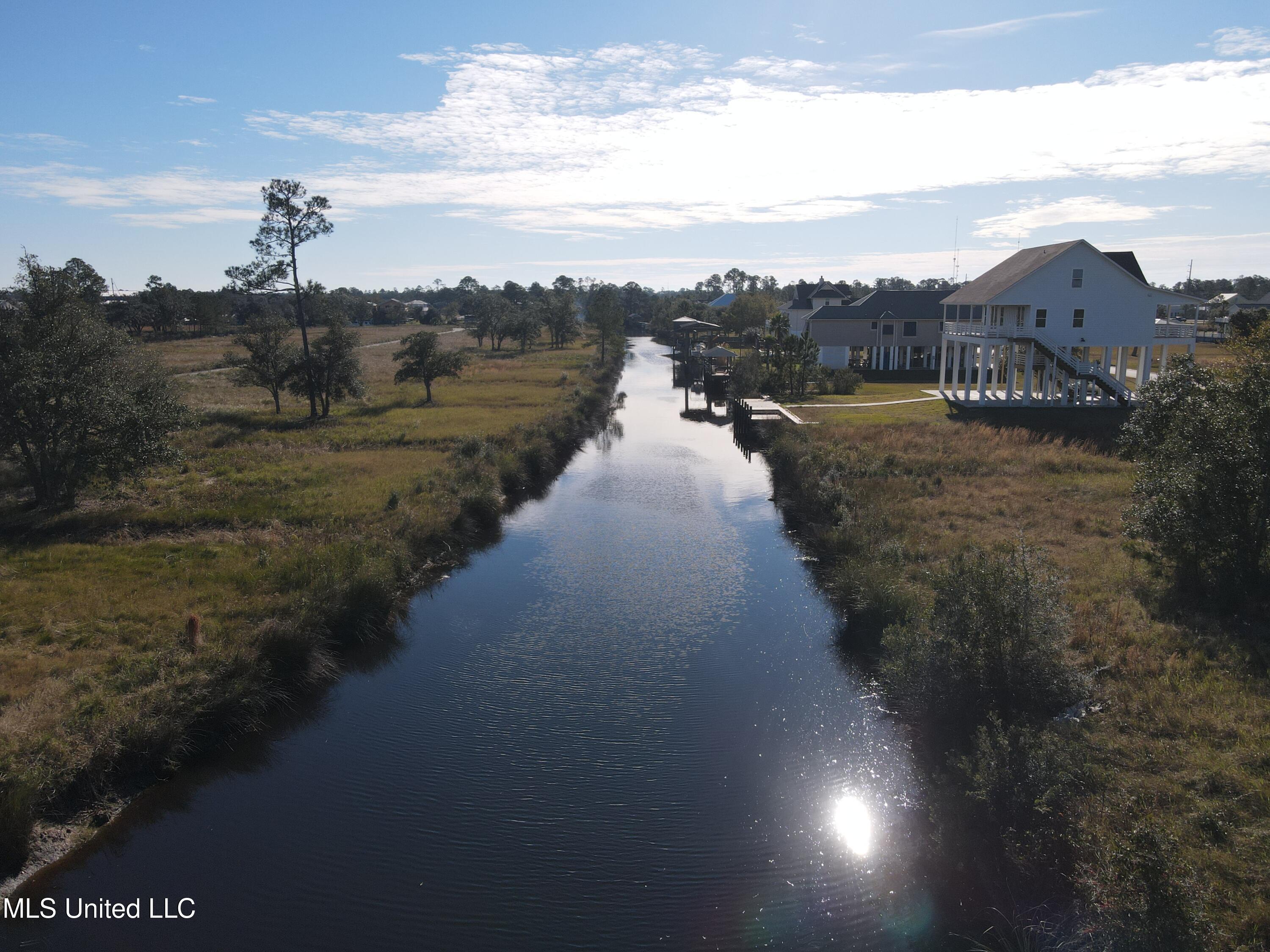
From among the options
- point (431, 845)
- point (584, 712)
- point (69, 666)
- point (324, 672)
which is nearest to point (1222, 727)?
point (584, 712)

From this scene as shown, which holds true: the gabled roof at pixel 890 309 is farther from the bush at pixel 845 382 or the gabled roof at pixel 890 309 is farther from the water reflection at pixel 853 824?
the water reflection at pixel 853 824

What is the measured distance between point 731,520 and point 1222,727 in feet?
56.5

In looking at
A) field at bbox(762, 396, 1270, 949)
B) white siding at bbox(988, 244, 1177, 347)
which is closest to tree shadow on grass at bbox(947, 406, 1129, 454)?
white siding at bbox(988, 244, 1177, 347)

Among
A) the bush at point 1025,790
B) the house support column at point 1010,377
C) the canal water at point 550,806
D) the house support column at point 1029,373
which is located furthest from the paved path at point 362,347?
the bush at point 1025,790

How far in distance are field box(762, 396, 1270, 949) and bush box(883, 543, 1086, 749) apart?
0.77 m

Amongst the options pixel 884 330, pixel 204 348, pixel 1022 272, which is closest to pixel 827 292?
pixel 884 330

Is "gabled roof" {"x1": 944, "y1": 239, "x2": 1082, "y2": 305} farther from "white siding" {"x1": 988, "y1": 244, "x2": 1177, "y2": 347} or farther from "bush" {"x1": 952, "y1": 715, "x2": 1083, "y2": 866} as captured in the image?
"bush" {"x1": 952, "y1": 715, "x2": 1083, "y2": 866}

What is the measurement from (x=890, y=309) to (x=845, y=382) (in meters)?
14.7

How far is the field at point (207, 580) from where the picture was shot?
1169 cm

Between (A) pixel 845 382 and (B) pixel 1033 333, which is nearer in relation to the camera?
(B) pixel 1033 333

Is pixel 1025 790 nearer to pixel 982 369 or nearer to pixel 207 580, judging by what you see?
pixel 207 580

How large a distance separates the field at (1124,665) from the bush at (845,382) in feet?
74.3

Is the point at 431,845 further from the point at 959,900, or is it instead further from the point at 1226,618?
the point at 1226,618

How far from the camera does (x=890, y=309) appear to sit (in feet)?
206
